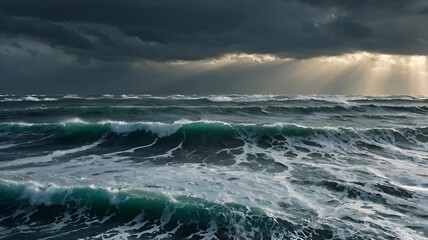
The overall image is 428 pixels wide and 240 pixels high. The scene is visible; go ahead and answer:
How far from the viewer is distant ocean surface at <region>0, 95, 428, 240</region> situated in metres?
11.2

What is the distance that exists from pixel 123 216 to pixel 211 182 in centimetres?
385

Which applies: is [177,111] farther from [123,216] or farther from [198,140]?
[123,216]

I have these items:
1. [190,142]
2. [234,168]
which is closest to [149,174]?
[234,168]

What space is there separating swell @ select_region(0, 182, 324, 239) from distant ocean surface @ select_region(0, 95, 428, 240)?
29mm

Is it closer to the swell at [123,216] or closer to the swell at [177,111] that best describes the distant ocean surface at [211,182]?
the swell at [123,216]

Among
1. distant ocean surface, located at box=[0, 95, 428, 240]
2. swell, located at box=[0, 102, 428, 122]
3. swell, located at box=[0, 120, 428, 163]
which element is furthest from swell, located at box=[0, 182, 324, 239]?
swell, located at box=[0, 102, 428, 122]

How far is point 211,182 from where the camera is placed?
1505 centimetres

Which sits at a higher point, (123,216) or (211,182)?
(211,182)

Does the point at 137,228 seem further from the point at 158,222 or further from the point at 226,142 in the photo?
the point at 226,142

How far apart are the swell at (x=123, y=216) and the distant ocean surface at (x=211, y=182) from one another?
29 millimetres

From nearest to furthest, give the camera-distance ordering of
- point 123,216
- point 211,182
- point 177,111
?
1. point 123,216
2. point 211,182
3. point 177,111

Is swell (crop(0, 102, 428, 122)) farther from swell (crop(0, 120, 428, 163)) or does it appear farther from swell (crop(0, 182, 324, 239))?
swell (crop(0, 182, 324, 239))

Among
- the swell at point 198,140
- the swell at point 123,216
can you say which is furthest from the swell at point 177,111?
the swell at point 123,216

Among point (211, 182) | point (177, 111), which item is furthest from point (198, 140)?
point (177, 111)
